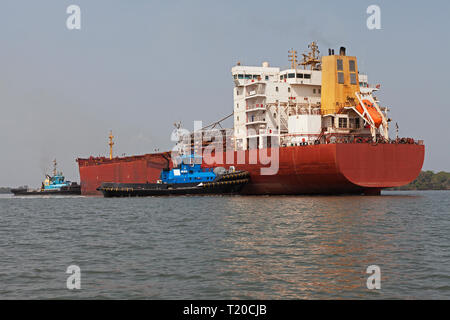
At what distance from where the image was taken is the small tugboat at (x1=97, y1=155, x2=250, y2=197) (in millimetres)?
45219

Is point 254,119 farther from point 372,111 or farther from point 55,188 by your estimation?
point 55,188

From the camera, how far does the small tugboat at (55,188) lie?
255ft

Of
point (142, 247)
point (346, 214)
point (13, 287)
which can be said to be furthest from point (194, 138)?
point (13, 287)

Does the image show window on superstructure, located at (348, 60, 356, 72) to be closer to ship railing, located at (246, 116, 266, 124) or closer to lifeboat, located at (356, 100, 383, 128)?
lifeboat, located at (356, 100, 383, 128)

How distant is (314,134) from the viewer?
42656 millimetres

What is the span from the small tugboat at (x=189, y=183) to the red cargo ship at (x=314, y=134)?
50.3 inches

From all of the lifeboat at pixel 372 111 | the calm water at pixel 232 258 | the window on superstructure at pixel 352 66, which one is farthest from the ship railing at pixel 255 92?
the calm water at pixel 232 258

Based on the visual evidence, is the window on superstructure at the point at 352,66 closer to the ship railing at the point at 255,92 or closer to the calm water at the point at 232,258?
the ship railing at the point at 255,92

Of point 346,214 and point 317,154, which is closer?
point 346,214


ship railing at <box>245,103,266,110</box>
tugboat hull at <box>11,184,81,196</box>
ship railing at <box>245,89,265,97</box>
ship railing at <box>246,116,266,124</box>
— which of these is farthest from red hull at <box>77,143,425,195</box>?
tugboat hull at <box>11,184,81,196</box>

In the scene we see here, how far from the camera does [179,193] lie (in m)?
47.9

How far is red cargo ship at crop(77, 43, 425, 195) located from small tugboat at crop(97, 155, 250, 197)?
1279 millimetres

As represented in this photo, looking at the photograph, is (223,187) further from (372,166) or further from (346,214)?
(346,214)
